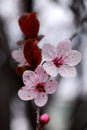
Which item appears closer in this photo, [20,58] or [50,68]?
[50,68]

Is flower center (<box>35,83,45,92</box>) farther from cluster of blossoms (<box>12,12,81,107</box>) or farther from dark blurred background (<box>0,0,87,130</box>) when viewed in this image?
dark blurred background (<box>0,0,87,130</box>)

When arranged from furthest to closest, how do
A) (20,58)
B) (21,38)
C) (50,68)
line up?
1. (21,38)
2. (20,58)
3. (50,68)

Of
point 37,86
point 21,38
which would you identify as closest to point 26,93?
point 37,86

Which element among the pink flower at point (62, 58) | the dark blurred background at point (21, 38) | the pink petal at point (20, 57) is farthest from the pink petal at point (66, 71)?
the dark blurred background at point (21, 38)

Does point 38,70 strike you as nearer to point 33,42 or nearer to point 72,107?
point 33,42

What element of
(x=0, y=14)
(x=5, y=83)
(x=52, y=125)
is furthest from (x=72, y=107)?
(x=0, y=14)

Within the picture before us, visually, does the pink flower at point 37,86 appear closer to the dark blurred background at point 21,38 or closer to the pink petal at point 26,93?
the pink petal at point 26,93

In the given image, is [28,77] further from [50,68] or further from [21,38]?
[21,38]
